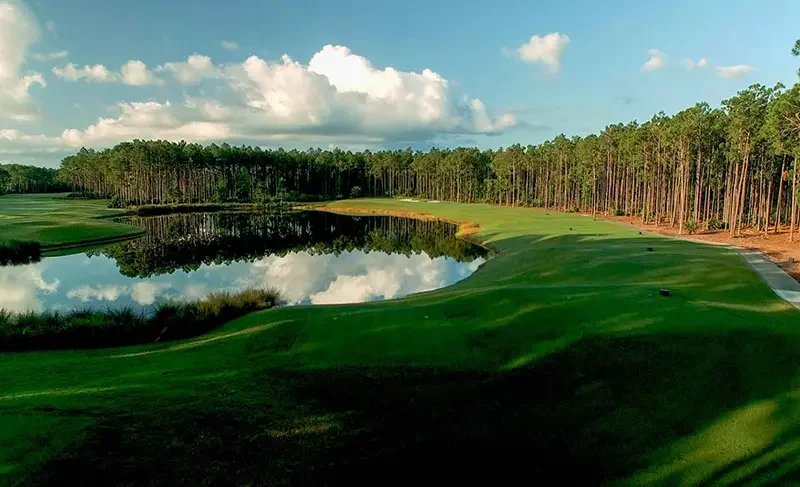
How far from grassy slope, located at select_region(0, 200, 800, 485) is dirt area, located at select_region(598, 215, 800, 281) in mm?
19847

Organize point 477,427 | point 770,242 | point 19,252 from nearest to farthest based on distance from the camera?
point 477,427, point 770,242, point 19,252

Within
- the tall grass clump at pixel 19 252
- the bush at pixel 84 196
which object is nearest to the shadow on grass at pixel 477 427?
the tall grass clump at pixel 19 252

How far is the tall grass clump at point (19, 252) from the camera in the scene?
4441 centimetres

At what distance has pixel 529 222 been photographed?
217ft

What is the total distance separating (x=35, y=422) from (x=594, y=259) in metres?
30.4

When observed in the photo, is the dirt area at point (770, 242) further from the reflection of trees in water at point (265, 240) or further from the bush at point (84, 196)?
the bush at point (84, 196)

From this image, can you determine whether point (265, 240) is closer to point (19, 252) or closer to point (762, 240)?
point (19, 252)

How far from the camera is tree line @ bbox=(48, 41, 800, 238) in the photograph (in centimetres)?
5139

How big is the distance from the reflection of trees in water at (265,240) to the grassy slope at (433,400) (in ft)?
100

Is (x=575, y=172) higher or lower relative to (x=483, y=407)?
higher

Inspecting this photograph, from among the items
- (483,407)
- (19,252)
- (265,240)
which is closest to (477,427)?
(483,407)

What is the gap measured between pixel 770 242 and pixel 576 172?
6115 cm

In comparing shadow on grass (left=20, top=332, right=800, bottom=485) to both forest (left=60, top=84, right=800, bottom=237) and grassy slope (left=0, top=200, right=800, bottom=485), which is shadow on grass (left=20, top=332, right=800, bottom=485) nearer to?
grassy slope (left=0, top=200, right=800, bottom=485)

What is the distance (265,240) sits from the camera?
64.6 meters
